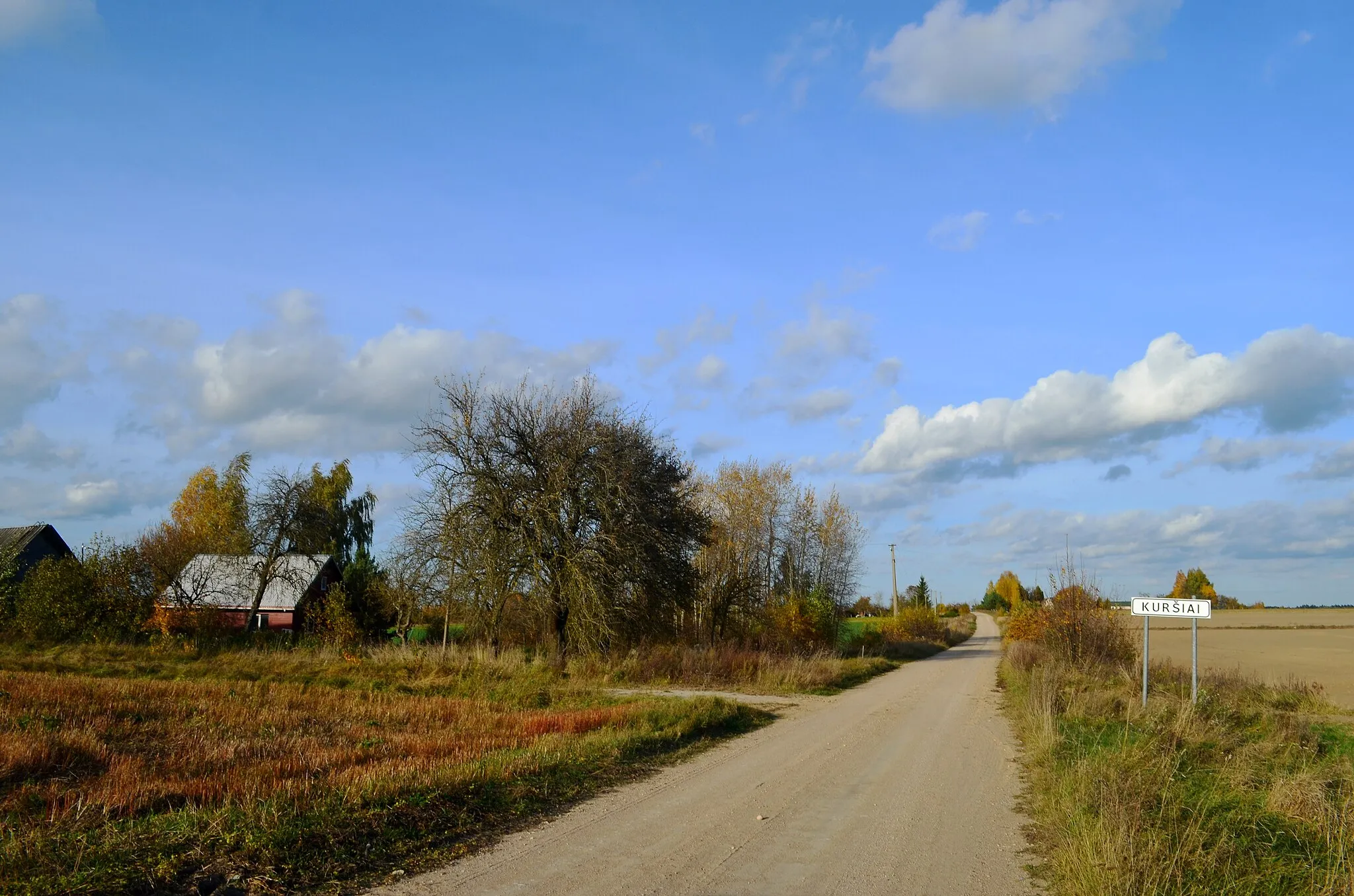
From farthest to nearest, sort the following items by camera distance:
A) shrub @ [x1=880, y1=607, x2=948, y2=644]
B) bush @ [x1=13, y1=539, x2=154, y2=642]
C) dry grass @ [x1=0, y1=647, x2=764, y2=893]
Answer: shrub @ [x1=880, y1=607, x2=948, y2=644]
bush @ [x1=13, y1=539, x2=154, y2=642]
dry grass @ [x1=0, y1=647, x2=764, y2=893]

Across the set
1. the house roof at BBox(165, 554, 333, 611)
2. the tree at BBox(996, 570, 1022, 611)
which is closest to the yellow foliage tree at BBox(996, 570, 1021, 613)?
the tree at BBox(996, 570, 1022, 611)

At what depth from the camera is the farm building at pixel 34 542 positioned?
49.4 metres

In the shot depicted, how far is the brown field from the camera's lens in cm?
3722

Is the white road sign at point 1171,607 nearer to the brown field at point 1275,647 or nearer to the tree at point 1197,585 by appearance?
the brown field at point 1275,647

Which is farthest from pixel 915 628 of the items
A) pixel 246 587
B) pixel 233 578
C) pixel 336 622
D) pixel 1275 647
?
pixel 233 578

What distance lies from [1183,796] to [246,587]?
43691mm

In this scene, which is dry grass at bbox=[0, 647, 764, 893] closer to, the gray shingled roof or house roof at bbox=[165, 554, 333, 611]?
house roof at bbox=[165, 554, 333, 611]

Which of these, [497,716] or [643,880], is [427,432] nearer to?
[497,716]

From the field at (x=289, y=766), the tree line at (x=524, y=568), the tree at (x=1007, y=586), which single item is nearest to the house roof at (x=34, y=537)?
the tree line at (x=524, y=568)

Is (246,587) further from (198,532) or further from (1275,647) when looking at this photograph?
(1275,647)

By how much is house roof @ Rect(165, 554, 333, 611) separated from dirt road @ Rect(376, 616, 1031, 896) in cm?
3359

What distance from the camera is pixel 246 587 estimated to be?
144ft

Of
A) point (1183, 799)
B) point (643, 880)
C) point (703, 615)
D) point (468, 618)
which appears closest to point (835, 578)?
point (703, 615)

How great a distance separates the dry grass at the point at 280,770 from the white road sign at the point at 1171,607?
27.9 feet
